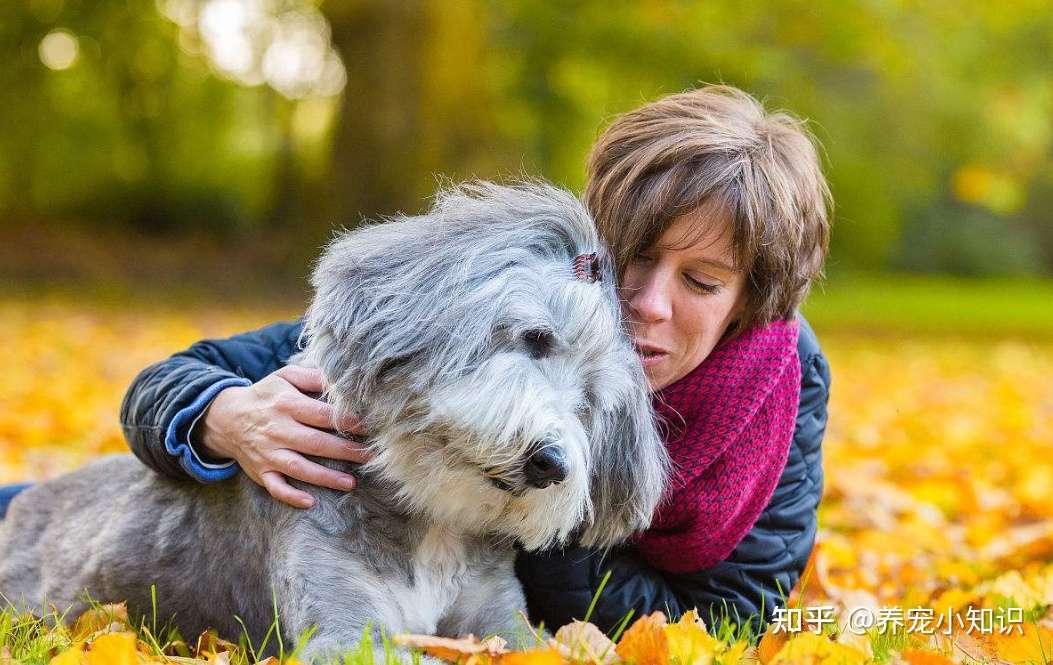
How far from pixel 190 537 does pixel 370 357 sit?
3.08 feet

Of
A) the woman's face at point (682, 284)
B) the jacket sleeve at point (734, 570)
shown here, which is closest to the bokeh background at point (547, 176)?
the jacket sleeve at point (734, 570)

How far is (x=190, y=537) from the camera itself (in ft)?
9.80

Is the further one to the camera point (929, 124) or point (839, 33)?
point (929, 124)

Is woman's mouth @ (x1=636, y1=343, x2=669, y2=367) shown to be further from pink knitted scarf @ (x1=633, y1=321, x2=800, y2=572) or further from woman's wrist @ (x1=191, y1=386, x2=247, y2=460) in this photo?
woman's wrist @ (x1=191, y1=386, x2=247, y2=460)

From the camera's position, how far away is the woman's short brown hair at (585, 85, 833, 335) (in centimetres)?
300

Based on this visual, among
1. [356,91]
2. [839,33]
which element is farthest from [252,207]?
[839,33]

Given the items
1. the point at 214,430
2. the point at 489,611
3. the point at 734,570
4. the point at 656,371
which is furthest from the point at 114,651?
the point at 734,570

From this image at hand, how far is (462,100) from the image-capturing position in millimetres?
12984

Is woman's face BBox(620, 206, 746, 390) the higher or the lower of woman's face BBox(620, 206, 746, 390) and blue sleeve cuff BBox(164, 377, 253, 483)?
the higher

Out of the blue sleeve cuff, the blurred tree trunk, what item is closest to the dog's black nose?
the blue sleeve cuff

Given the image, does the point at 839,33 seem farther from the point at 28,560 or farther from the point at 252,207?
the point at 28,560

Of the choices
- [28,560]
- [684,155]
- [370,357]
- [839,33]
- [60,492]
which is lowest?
[28,560]

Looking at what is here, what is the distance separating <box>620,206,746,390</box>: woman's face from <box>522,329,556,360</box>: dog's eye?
21.2 inches

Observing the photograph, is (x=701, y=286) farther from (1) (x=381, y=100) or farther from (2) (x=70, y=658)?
(1) (x=381, y=100)
